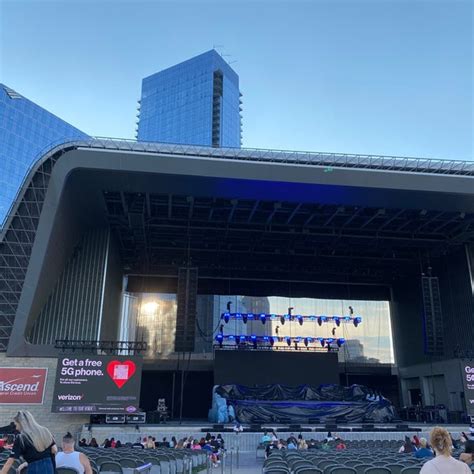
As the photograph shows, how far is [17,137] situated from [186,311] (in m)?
56.7

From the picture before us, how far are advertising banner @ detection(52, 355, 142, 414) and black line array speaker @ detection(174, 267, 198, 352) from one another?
319 cm

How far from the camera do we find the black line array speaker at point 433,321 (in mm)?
24828

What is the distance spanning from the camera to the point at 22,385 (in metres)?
18.5

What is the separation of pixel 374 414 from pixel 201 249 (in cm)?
1388

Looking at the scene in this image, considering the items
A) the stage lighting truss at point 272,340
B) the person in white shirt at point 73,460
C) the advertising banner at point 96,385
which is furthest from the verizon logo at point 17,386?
the person in white shirt at point 73,460

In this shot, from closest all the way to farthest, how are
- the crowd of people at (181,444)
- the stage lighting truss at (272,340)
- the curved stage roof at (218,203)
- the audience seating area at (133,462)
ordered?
the audience seating area at (133,462), the crowd of people at (181,444), the curved stage roof at (218,203), the stage lighting truss at (272,340)

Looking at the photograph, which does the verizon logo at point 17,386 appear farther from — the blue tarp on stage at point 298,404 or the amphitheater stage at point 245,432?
the blue tarp on stage at point 298,404

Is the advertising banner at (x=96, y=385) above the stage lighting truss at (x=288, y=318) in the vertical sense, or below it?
below

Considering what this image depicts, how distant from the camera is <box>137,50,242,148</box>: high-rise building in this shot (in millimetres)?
96250

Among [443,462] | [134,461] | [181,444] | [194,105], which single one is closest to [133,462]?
[134,461]

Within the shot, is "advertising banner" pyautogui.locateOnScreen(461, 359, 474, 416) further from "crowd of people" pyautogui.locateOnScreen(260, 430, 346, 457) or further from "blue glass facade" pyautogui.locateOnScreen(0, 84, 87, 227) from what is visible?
"blue glass facade" pyautogui.locateOnScreen(0, 84, 87, 227)

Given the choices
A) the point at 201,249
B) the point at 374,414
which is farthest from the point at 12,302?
the point at 374,414

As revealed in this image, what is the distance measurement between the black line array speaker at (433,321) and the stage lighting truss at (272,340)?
28.6 ft

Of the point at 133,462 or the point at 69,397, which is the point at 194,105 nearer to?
the point at 69,397
